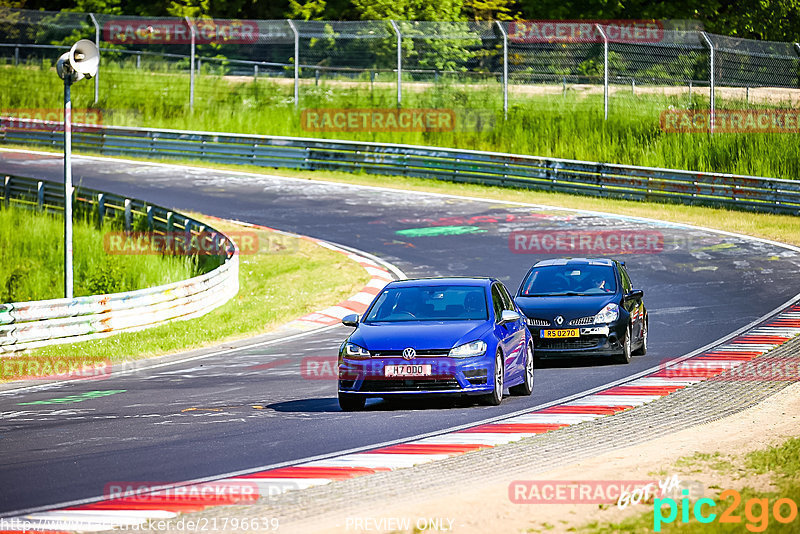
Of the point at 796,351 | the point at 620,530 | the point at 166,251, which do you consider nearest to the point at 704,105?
the point at 166,251

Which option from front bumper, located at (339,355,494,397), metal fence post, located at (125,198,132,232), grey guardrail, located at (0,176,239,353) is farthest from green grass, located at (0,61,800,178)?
front bumper, located at (339,355,494,397)

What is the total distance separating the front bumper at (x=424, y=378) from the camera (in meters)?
12.4

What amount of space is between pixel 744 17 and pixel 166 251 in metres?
39.9

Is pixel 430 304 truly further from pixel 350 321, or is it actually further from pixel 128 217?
pixel 128 217

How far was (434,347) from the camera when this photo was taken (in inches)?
489

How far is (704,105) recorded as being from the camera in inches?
1406

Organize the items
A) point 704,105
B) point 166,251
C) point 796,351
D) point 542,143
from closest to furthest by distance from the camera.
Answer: point 796,351 < point 166,251 < point 704,105 < point 542,143

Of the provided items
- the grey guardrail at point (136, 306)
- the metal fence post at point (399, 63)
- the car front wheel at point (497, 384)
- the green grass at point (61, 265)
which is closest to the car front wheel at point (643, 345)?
the car front wheel at point (497, 384)

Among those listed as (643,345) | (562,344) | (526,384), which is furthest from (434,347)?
(643,345)

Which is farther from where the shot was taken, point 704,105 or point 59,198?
point 704,105

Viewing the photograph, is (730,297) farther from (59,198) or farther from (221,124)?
(221,124)

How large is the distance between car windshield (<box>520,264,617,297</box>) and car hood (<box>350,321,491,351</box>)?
15.3 feet

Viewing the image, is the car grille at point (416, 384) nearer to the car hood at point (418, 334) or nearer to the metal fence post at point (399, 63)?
the car hood at point (418, 334)

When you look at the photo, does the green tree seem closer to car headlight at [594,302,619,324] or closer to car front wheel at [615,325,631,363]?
car headlight at [594,302,619,324]
